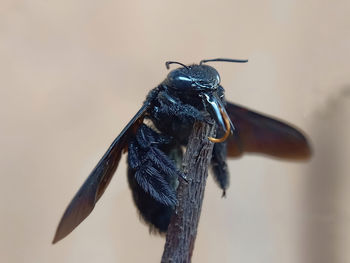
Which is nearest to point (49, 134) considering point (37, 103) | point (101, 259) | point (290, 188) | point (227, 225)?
point (37, 103)

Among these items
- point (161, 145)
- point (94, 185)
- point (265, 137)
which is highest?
point (265, 137)

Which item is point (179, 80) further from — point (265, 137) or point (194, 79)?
point (265, 137)

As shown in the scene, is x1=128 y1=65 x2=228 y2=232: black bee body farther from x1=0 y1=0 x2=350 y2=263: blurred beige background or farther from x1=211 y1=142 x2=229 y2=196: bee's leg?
x1=0 y1=0 x2=350 y2=263: blurred beige background

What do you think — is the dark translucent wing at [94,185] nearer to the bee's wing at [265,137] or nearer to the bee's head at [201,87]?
the bee's head at [201,87]

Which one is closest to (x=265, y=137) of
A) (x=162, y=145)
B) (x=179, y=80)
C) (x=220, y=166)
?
(x=220, y=166)

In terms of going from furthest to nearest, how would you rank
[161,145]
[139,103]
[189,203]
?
[139,103] → [161,145] → [189,203]

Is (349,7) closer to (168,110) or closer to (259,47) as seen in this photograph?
(259,47)

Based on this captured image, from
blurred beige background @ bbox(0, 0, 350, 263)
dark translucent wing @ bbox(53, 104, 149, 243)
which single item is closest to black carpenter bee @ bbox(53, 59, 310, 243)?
dark translucent wing @ bbox(53, 104, 149, 243)
